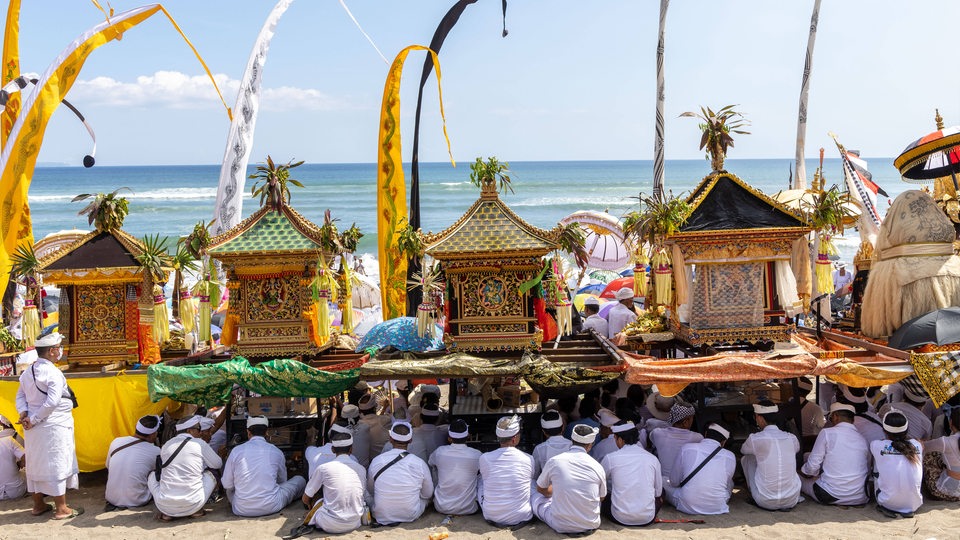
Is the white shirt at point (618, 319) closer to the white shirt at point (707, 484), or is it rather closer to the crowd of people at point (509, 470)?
the crowd of people at point (509, 470)

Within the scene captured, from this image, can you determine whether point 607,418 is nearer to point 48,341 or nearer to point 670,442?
point 670,442

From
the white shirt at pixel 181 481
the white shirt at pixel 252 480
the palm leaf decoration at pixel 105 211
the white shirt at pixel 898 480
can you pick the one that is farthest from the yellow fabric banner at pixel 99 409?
the white shirt at pixel 898 480

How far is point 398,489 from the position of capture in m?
7.16

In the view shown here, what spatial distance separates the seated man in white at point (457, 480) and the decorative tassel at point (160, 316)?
3419 mm

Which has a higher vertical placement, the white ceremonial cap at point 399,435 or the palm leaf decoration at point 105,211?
the palm leaf decoration at point 105,211

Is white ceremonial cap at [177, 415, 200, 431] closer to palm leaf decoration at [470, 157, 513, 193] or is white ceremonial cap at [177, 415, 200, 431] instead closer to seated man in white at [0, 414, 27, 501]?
seated man in white at [0, 414, 27, 501]

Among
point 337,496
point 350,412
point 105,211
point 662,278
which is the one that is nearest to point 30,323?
point 105,211

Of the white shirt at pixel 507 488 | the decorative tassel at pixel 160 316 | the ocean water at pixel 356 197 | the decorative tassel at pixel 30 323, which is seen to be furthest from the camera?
the ocean water at pixel 356 197

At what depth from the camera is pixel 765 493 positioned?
721 centimetres

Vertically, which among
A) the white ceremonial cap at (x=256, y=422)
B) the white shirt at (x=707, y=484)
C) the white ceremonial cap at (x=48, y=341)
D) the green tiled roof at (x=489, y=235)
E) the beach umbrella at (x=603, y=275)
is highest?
the green tiled roof at (x=489, y=235)

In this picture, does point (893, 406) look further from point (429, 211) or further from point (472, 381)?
point (429, 211)

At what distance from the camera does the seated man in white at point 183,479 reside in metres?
7.27

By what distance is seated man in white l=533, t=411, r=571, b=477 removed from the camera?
24.6ft

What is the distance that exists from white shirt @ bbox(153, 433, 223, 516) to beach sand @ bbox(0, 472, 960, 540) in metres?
0.16
